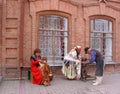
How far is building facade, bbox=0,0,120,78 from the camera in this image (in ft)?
35.6

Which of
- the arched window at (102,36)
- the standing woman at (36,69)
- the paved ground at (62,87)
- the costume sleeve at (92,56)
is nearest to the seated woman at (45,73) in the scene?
the standing woman at (36,69)

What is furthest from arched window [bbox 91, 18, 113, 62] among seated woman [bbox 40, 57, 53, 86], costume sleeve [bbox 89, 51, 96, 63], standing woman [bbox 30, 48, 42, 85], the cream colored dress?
standing woman [bbox 30, 48, 42, 85]

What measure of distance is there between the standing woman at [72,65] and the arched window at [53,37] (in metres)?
0.69

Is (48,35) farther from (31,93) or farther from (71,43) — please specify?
(31,93)

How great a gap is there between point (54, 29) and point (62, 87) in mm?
2932

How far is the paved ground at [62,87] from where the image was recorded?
8992 millimetres

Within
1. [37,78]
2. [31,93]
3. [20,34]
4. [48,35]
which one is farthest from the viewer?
[48,35]

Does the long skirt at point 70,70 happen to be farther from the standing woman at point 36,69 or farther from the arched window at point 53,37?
the standing woman at point 36,69

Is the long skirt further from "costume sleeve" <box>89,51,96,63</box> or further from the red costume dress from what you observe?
the red costume dress

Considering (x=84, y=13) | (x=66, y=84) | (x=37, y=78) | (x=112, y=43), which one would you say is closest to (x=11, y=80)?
(x=37, y=78)

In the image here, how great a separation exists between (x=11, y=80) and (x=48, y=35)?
239 cm

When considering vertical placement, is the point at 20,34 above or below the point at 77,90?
above

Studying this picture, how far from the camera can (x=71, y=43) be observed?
1179cm

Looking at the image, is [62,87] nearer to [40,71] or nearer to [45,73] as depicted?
[45,73]
